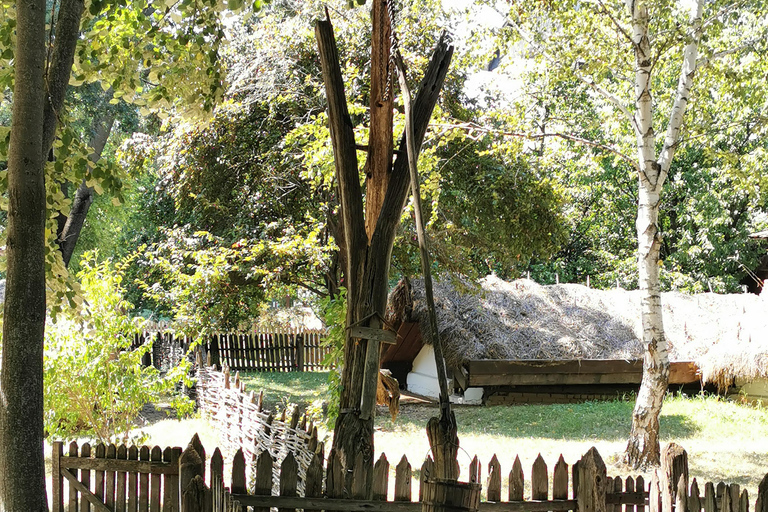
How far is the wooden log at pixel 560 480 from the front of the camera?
3916 millimetres

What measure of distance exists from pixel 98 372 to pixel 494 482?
519 centimetres

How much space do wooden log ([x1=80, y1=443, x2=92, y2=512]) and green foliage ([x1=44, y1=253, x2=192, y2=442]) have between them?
1.83 m

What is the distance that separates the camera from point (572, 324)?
14.8 metres

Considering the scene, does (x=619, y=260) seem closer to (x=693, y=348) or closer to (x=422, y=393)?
(x=693, y=348)

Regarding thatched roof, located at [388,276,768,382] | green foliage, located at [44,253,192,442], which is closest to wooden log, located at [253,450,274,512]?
green foliage, located at [44,253,192,442]

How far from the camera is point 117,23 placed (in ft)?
16.3

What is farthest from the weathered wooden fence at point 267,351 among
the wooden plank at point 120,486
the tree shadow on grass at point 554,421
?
the wooden plank at point 120,486

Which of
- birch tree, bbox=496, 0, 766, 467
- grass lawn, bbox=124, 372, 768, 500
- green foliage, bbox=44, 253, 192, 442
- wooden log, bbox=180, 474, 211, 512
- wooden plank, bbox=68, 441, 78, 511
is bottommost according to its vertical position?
grass lawn, bbox=124, 372, 768, 500

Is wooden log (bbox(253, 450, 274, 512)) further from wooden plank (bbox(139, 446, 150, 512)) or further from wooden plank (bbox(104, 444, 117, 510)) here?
wooden plank (bbox(104, 444, 117, 510))

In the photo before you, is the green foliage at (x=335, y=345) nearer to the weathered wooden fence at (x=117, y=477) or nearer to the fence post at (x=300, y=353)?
the weathered wooden fence at (x=117, y=477)

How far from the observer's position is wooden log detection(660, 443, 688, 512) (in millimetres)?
4062

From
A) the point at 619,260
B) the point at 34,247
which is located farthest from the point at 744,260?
the point at 34,247

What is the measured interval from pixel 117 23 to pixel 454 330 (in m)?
9.86

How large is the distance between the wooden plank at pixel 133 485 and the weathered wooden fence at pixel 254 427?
0.89 meters
